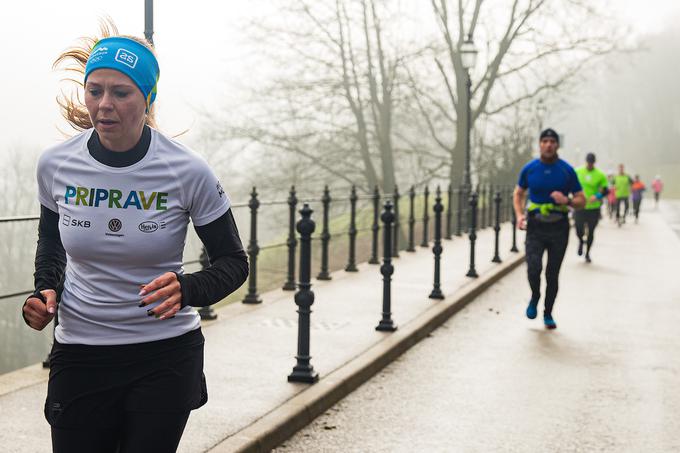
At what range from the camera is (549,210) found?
8.98 metres

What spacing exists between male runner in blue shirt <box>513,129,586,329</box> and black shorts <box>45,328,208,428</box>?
22.0ft

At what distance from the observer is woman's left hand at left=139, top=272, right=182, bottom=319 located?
92.4 inches

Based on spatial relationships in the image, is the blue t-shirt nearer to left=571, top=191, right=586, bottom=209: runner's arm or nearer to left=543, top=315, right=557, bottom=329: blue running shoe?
left=571, top=191, right=586, bottom=209: runner's arm

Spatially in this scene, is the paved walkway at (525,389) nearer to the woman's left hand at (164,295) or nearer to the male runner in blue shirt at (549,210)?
the male runner in blue shirt at (549,210)

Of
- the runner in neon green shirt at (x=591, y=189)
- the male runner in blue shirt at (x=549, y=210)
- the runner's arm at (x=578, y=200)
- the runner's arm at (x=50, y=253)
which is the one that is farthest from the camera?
the runner in neon green shirt at (x=591, y=189)

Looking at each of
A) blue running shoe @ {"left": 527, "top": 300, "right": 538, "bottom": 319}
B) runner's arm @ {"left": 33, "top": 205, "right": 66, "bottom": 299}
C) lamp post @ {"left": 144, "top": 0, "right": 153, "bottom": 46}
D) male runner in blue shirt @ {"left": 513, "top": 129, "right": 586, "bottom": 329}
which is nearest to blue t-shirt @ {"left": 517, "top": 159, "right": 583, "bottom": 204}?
male runner in blue shirt @ {"left": 513, "top": 129, "right": 586, "bottom": 329}

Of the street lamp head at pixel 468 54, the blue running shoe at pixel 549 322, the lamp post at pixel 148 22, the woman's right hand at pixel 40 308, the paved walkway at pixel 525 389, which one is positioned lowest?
the paved walkway at pixel 525 389

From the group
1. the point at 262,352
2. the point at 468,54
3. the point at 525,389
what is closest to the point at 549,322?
the point at 525,389

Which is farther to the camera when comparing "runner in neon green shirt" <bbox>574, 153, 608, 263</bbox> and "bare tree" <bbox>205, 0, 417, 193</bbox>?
"bare tree" <bbox>205, 0, 417, 193</bbox>

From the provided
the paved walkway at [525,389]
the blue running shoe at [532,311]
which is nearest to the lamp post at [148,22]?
the paved walkway at [525,389]

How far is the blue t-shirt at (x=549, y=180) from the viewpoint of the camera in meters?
8.98

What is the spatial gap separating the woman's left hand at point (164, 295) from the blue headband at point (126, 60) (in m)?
0.53

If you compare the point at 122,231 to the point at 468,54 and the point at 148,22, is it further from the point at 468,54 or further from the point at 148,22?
the point at 468,54

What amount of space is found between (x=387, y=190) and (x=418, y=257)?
15615mm
